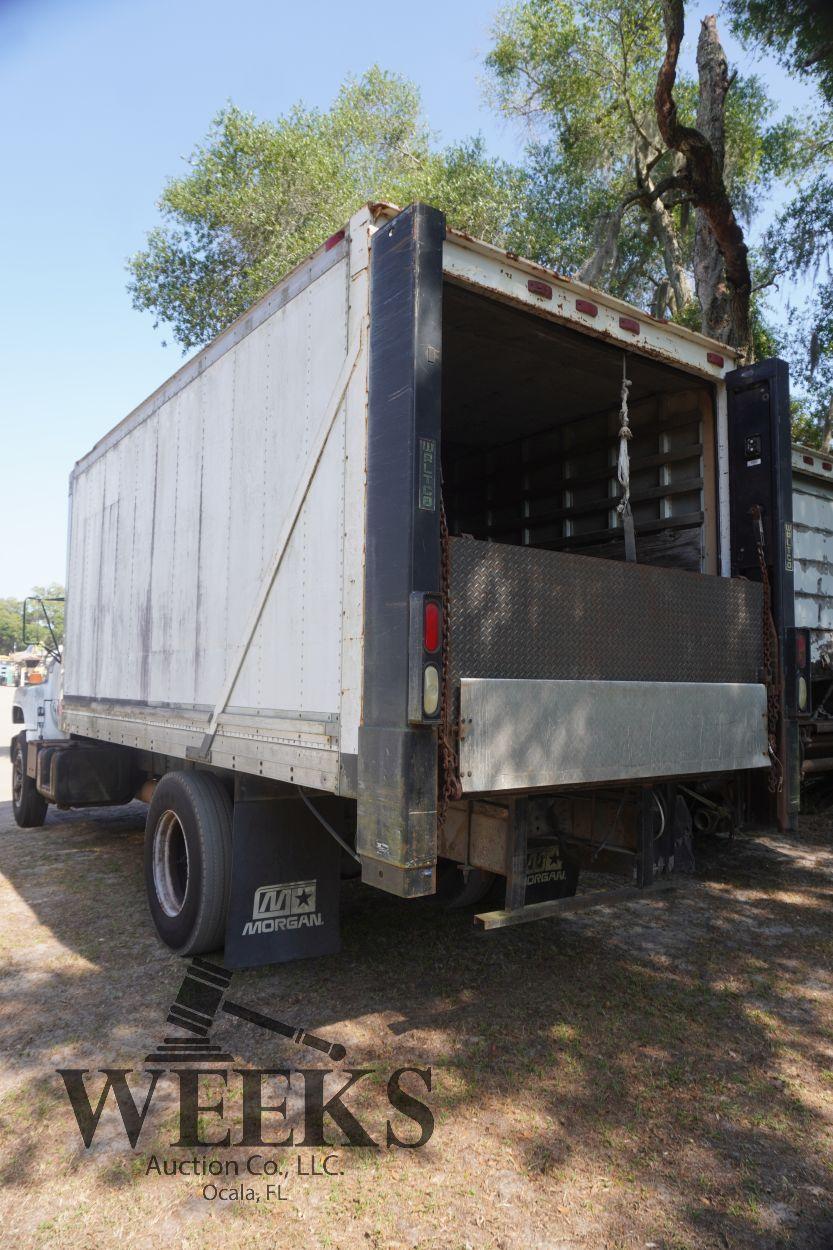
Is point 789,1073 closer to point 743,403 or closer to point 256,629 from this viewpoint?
point 256,629

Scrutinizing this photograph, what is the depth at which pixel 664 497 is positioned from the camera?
5.26 meters

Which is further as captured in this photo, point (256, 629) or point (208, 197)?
point (208, 197)

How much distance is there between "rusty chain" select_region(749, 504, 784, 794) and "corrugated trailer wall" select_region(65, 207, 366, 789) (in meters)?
2.55

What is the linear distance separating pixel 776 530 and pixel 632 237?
16000 mm

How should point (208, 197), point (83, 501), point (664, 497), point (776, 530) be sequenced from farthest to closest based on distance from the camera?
point (208, 197) → point (83, 501) → point (664, 497) → point (776, 530)

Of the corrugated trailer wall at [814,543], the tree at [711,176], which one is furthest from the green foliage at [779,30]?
the corrugated trailer wall at [814,543]

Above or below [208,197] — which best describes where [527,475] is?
below

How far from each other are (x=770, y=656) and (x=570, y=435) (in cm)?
228

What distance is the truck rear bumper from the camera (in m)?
3.27

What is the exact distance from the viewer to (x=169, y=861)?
515 cm

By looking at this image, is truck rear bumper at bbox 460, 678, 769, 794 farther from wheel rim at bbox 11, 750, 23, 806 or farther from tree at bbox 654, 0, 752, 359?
tree at bbox 654, 0, 752, 359

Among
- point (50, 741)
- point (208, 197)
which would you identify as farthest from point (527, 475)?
point (208, 197)

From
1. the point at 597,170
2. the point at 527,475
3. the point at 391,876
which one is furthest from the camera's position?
the point at 597,170

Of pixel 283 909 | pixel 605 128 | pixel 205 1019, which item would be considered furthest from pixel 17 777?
pixel 605 128
